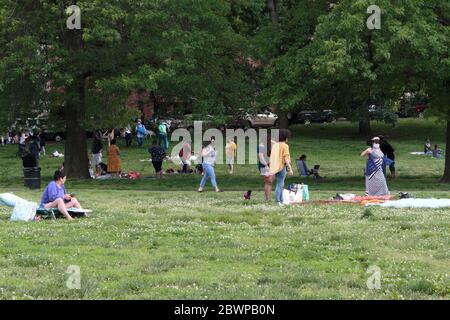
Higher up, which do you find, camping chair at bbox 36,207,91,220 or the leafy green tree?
the leafy green tree

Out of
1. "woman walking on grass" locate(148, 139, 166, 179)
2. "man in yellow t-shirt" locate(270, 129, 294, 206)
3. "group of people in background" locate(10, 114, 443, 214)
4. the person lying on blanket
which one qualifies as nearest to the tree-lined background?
"woman walking on grass" locate(148, 139, 166, 179)

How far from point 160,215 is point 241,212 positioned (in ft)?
5.56

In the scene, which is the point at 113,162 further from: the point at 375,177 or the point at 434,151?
the point at 434,151

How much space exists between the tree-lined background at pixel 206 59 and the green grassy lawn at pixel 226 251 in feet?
24.7

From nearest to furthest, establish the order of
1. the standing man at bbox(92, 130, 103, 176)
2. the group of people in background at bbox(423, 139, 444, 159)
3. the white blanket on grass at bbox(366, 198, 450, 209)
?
1. the white blanket on grass at bbox(366, 198, 450, 209)
2. the standing man at bbox(92, 130, 103, 176)
3. the group of people in background at bbox(423, 139, 444, 159)

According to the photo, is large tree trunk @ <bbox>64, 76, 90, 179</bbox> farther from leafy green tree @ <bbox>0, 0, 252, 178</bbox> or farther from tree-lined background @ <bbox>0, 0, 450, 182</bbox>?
leafy green tree @ <bbox>0, 0, 252, 178</bbox>

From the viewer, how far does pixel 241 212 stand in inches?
701

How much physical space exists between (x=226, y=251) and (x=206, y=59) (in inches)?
765

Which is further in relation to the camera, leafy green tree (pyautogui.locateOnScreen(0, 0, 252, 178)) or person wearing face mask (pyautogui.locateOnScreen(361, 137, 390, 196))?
leafy green tree (pyautogui.locateOnScreen(0, 0, 252, 178))

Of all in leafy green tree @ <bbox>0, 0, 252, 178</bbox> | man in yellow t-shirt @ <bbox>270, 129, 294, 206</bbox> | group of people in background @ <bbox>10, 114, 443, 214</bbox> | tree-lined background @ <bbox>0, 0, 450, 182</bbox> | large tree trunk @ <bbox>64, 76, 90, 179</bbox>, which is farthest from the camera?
large tree trunk @ <bbox>64, 76, 90, 179</bbox>

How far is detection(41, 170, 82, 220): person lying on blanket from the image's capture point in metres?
17.1

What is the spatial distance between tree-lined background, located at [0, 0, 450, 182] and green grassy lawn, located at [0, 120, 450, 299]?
7518 millimetres
